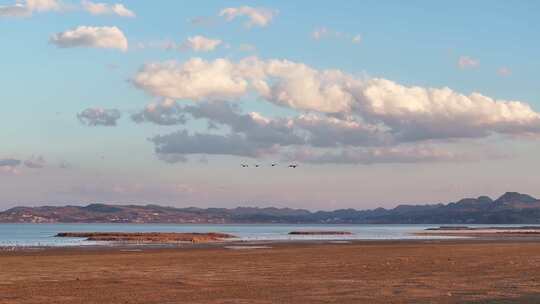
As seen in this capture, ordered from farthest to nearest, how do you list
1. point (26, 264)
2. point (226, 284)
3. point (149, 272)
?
point (26, 264) → point (149, 272) → point (226, 284)

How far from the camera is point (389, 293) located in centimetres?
3109

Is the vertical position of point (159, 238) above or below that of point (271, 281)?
above

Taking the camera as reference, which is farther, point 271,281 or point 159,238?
point 159,238

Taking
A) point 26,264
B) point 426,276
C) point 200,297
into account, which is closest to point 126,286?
point 200,297

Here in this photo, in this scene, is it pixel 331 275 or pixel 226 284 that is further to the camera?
pixel 331 275

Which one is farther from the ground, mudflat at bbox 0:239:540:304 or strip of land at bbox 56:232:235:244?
strip of land at bbox 56:232:235:244

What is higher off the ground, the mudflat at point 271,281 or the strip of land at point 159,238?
the strip of land at point 159,238

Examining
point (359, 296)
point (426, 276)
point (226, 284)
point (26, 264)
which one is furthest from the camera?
point (26, 264)

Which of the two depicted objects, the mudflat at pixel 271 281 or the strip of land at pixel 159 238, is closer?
the mudflat at pixel 271 281

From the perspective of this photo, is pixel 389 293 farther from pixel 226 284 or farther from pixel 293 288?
pixel 226 284

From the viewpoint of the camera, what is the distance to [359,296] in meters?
30.0

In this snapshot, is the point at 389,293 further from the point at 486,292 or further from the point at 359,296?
the point at 486,292

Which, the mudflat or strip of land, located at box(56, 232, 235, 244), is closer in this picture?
the mudflat

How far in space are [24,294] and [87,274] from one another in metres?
10.5
